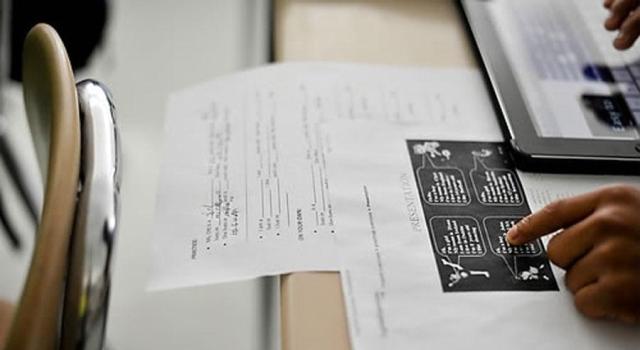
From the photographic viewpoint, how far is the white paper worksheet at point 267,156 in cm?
60

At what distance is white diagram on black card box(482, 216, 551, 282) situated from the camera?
23.0 inches

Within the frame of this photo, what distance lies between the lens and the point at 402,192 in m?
0.65

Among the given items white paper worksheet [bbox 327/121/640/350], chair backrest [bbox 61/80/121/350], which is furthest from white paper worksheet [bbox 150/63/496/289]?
chair backrest [bbox 61/80/121/350]

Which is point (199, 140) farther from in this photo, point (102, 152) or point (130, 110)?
point (130, 110)

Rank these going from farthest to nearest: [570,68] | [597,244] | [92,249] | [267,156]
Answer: [570,68]
[267,156]
[597,244]
[92,249]

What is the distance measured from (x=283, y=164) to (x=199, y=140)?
0.30 ft

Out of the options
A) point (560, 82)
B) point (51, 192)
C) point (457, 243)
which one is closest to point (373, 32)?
point (560, 82)

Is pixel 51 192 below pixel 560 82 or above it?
below

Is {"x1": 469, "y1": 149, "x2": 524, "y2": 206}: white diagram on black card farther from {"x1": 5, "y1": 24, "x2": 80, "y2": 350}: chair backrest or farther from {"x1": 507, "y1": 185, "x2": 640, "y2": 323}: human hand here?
{"x1": 5, "y1": 24, "x2": 80, "y2": 350}: chair backrest

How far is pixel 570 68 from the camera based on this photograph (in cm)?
79

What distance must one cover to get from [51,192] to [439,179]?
344 mm

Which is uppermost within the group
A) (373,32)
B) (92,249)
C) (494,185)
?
(373,32)

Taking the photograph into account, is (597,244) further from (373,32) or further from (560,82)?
(373,32)

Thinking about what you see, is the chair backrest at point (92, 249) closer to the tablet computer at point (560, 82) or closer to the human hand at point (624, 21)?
the tablet computer at point (560, 82)
